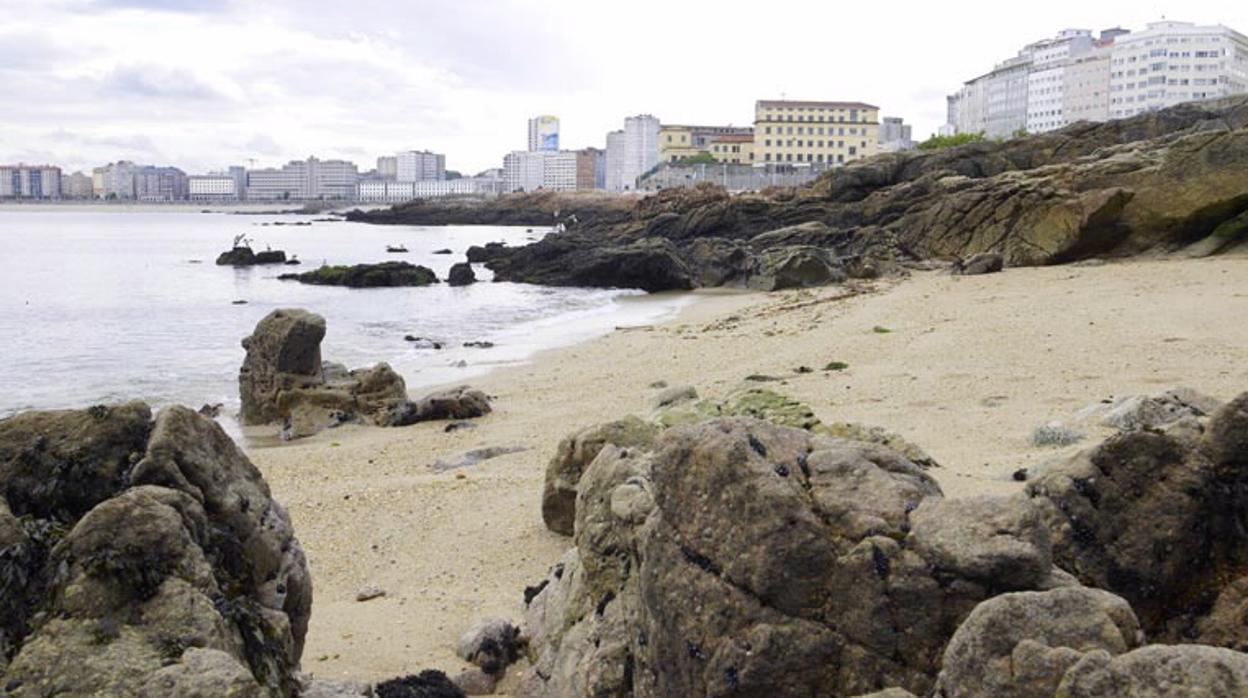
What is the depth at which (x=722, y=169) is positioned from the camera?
13100cm

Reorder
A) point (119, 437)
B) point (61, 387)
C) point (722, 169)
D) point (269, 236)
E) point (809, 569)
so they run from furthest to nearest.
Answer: point (722, 169) < point (269, 236) < point (61, 387) < point (119, 437) < point (809, 569)

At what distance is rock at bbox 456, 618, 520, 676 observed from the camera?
19.9 feet

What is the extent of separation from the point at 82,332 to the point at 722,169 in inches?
4174

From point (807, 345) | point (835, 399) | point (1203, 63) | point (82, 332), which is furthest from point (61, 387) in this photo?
point (1203, 63)

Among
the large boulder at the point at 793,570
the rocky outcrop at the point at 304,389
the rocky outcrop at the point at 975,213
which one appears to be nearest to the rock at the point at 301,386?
the rocky outcrop at the point at 304,389

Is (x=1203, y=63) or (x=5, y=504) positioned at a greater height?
(x=1203, y=63)

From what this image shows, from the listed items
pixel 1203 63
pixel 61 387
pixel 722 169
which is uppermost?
pixel 1203 63

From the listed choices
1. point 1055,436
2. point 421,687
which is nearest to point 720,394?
point 1055,436

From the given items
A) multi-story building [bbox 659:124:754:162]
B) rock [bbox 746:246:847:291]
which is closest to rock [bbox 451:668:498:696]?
rock [bbox 746:246:847:291]

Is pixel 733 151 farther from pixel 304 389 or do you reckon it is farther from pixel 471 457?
A: pixel 471 457

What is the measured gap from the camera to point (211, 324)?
32.4m

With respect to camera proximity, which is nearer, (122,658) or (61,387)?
(122,658)

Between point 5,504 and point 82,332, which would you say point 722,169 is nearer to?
point 82,332

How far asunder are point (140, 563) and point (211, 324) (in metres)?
30.7
